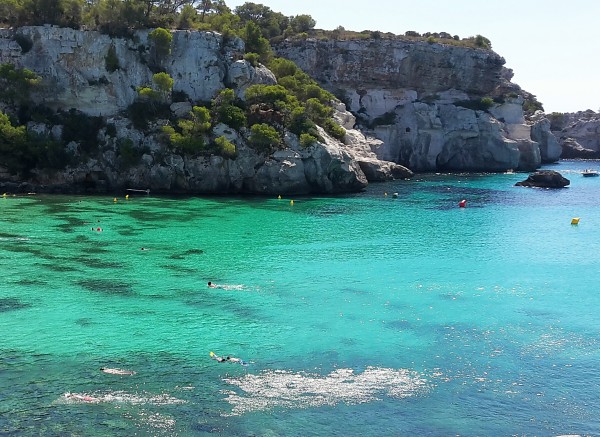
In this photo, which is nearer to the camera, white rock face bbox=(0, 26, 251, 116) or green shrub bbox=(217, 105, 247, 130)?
green shrub bbox=(217, 105, 247, 130)

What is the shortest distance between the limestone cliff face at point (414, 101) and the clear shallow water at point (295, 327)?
51.1 metres

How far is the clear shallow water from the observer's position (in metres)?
18.7

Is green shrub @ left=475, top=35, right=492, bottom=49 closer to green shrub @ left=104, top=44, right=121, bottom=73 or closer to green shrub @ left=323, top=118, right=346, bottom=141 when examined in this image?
green shrub @ left=323, top=118, right=346, bottom=141

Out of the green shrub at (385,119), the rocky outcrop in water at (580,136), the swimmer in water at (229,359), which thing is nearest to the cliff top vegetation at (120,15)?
the green shrub at (385,119)

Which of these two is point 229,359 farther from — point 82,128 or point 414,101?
point 414,101

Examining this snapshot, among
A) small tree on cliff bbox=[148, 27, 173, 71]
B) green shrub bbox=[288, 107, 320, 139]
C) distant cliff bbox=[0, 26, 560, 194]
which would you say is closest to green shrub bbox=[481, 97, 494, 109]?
distant cliff bbox=[0, 26, 560, 194]

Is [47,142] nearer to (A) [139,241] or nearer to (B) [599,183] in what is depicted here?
(A) [139,241]

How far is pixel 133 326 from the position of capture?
2595 cm

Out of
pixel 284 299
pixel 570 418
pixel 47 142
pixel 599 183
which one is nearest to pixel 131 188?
pixel 47 142

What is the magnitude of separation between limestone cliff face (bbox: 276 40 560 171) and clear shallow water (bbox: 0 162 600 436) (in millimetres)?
51143

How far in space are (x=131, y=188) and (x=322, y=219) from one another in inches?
988

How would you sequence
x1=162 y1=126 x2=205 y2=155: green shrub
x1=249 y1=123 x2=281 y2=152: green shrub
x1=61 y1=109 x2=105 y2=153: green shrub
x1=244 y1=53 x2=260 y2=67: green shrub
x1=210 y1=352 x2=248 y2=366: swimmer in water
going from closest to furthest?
1. x1=210 y1=352 x2=248 y2=366: swimmer in water
2. x1=162 y1=126 x2=205 y2=155: green shrub
3. x1=249 y1=123 x2=281 y2=152: green shrub
4. x1=61 y1=109 x2=105 y2=153: green shrub
5. x1=244 y1=53 x2=260 y2=67: green shrub

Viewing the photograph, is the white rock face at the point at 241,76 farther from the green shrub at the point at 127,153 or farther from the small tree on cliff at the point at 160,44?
the green shrub at the point at 127,153

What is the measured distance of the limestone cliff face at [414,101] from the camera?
3979 inches
